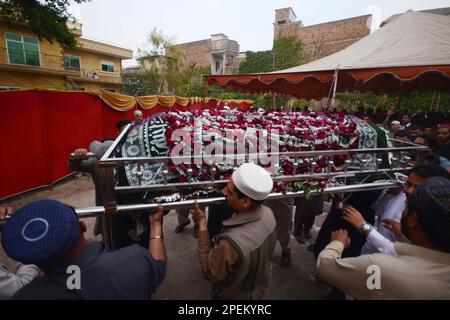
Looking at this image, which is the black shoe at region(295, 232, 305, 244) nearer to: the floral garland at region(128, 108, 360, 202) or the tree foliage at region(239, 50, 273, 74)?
the floral garland at region(128, 108, 360, 202)

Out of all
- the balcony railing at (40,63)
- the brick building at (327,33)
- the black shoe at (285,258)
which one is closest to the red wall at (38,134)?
the black shoe at (285,258)

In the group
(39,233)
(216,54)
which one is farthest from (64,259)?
(216,54)

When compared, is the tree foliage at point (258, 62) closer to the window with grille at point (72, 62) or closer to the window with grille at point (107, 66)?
the window with grille at point (107, 66)

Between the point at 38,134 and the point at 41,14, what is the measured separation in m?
4.87

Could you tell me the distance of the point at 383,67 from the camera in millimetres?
→ 4293

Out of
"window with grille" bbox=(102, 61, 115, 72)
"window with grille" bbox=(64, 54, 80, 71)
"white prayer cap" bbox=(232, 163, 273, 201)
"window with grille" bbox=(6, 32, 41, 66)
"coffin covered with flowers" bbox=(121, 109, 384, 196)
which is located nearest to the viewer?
"white prayer cap" bbox=(232, 163, 273, 201)

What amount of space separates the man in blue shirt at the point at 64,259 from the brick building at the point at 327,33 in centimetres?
3015

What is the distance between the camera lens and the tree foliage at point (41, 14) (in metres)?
6.94

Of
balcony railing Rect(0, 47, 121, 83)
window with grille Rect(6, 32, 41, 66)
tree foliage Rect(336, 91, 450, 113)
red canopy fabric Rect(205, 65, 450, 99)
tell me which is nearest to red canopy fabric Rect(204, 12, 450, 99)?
red canopy fabric Rect(205, 65, 450, 99)

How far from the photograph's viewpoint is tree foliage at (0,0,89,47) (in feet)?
22.8

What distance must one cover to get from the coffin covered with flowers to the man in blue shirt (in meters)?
0.73

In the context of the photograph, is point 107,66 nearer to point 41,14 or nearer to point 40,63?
point 40,63

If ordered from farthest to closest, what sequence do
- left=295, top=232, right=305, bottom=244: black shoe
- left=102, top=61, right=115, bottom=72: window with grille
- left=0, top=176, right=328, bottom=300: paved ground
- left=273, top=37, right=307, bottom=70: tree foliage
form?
left=273, top=37, right=307, bottom=70: tree foliage → left=102, top=61, right=115, bottom=72: window with grille → left=295, top=232, right=305, bottom=244: black shoe → left=0, top=176, right=328, bottom=300: paved ground
